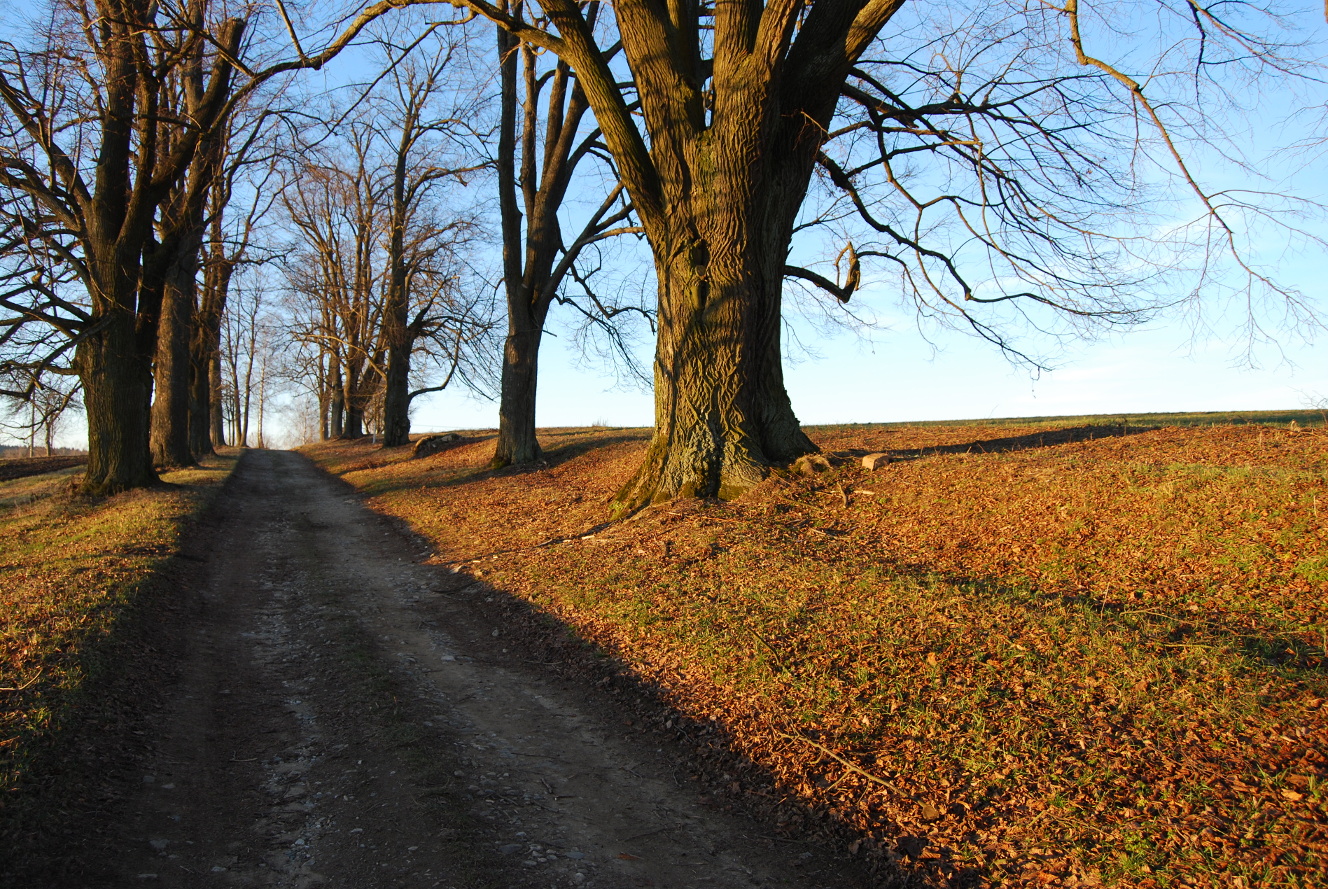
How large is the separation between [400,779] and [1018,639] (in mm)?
4080

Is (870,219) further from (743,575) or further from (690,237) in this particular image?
(743,575)

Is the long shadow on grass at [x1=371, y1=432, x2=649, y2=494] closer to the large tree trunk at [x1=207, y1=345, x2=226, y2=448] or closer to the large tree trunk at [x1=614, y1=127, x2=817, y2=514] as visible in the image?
the large tree trunk at [x1=614, y1=127, x2=817, y2=514]

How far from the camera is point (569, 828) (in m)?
4.00

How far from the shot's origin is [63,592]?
7.03 metres

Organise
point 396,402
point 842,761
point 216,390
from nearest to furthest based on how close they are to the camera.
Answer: point 842,761
point 396,402
point 216,390

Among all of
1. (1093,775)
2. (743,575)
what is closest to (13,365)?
(743,575)

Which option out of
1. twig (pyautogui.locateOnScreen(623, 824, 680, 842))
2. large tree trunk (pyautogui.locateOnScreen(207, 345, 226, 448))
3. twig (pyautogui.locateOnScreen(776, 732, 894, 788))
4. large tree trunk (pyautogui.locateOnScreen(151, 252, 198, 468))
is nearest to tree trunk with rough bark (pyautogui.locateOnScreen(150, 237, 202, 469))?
large tree trunk (pyautogui.locateOnScreen(151, 252, 198, 468))

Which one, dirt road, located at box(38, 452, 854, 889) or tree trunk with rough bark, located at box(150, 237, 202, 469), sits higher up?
tree trunk with rough bark, located at box(150, 237, 202, 469)

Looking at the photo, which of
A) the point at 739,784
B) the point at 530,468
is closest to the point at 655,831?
the point at 739,784

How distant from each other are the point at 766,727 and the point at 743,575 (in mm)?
2413

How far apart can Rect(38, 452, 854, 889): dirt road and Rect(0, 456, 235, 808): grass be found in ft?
1.80

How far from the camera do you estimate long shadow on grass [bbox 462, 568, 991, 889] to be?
3607 mm

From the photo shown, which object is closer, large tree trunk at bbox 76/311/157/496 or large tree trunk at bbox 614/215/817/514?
large tree trunk at bbox 614/215/817/514

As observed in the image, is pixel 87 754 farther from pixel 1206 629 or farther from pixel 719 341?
pixel 719 341
